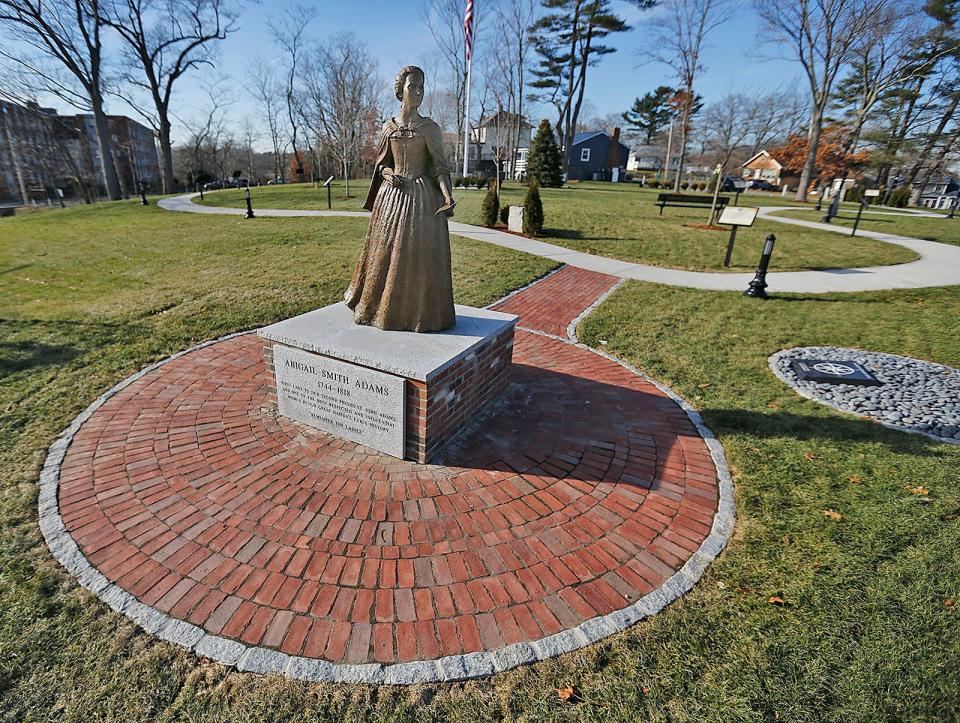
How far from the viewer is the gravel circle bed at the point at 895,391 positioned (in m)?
5.03

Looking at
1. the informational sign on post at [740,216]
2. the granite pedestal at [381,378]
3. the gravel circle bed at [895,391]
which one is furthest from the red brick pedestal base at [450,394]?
the informational sign on post at [740,216]

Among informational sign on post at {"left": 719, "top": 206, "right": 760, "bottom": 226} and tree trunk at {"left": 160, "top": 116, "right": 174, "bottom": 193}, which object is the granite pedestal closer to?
informational sign on post at {"left": 719, "top": 206, "right": 760, "bottom": 226}

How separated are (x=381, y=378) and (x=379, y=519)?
3.65ft

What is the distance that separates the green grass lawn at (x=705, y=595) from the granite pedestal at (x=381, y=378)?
1.95m

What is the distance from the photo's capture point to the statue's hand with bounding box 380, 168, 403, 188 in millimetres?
3959

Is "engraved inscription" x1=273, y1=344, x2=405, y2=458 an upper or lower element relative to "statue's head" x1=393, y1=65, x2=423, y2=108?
lower

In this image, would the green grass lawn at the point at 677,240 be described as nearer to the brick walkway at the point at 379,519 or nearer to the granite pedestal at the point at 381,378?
the brick walkway at the point at 379,519

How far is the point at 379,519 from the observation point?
10.9ft

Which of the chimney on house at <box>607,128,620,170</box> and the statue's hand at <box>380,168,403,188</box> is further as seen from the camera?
the chimney on house at <box>607,128,620,170</box>

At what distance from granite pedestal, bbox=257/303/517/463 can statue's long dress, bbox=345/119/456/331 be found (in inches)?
7.4

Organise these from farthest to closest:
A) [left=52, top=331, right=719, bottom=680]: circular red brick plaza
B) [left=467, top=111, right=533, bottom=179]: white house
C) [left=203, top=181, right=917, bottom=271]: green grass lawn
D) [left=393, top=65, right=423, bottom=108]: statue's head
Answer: [left=467, top=111, right=533, bottom=179]: white house, [left=203, top=181, right=917, bottom=271]: green grass lawn, [left=393, top=65, right=423, bottom=108]: statue's head, [left=52, top=331, right=719, bottom=680]: circular red brick plaza

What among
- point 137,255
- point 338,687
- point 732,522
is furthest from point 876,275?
point 137,255

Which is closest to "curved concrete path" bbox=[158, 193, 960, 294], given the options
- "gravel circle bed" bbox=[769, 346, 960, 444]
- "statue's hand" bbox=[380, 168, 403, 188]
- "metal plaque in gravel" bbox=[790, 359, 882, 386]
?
"gravel circle bed" bbox=[769, 346, 960, 444]

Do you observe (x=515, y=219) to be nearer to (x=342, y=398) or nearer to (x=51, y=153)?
(x=342, y=398)
